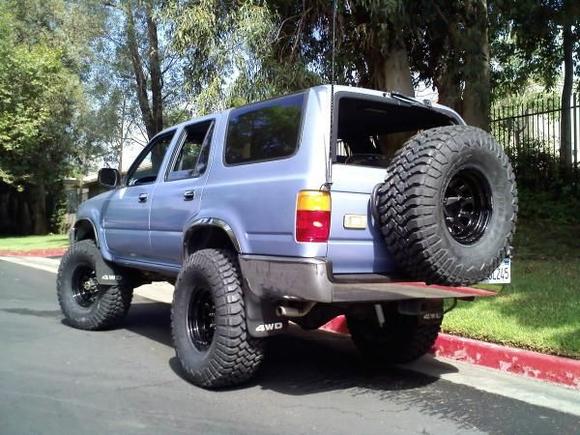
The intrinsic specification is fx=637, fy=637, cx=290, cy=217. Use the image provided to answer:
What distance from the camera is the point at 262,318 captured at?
187 inches

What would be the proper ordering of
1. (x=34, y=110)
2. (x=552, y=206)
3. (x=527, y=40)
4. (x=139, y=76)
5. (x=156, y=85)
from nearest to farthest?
1. (x=552, y=206)
2. (x=527, y=40)
3. (x=156, y=85)
4. (x=139, y=76)
5. (x=34, y=110)

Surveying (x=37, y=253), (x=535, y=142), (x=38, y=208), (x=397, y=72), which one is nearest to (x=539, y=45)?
(x=535, y=142)

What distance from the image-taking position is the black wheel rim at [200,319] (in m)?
5.28

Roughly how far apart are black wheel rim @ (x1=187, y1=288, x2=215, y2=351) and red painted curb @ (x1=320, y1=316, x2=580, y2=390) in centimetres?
234

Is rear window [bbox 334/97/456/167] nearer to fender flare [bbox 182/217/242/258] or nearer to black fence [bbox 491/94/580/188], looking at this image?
fender flare [bbox 182/217/242/258]

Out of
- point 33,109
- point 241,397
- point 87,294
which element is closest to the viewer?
point 241,397

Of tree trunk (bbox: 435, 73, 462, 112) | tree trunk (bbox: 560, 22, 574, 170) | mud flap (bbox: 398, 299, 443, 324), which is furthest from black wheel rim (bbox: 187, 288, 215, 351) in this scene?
tree trunk (bbox: 560, 22, 574, 170)

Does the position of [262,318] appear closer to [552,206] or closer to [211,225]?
[211,225]

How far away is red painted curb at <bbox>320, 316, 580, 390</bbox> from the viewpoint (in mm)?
5176

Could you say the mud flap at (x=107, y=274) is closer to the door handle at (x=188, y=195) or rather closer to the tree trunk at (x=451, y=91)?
the door handle at (x=188, y=195)

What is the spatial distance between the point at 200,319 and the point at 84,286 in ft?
9.30

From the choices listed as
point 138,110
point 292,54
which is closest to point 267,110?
point 292,54

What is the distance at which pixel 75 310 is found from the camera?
752cm

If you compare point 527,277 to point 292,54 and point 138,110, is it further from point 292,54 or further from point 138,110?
point 138,110
